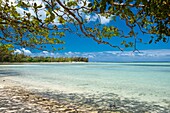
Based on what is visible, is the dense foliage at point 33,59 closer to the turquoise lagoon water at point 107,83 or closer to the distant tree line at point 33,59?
the distant tree line at point 33,59

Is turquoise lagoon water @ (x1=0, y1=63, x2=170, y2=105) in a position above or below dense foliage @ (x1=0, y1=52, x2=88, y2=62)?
below

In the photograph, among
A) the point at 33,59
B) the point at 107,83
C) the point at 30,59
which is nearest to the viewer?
the point at 107,83

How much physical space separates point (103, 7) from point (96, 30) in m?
3.98

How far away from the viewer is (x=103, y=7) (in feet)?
9.21

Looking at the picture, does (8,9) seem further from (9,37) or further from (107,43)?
(107,43)

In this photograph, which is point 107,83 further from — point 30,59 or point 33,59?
point 33,59

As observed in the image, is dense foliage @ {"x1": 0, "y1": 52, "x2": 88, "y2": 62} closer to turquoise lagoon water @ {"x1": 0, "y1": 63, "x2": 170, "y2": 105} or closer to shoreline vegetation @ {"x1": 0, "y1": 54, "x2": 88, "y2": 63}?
shoreline vegetation @ {"x1": 0, "y1": 54, "x2": 88, "y2": 63}

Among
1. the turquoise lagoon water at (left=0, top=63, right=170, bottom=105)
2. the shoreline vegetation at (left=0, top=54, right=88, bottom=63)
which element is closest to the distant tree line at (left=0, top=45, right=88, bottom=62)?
the shoreline vegetation at (left=0, top=54, right=88, bottom=63)

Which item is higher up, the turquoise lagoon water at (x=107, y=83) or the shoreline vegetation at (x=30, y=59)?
the shoreline vegetation at (x=30, y=59)

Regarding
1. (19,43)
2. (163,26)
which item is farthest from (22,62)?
(163,26)

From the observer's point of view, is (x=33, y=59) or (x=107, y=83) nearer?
(x=107, y=83)

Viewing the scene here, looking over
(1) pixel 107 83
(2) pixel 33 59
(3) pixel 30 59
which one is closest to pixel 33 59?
(2) pixel 33 59

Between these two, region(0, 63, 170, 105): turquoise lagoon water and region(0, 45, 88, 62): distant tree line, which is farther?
region(0, 45, 88, 62): distant tree line

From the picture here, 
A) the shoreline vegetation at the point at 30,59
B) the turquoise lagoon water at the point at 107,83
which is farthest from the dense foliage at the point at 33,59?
the turquoise lagoon water at the point at 107,83
